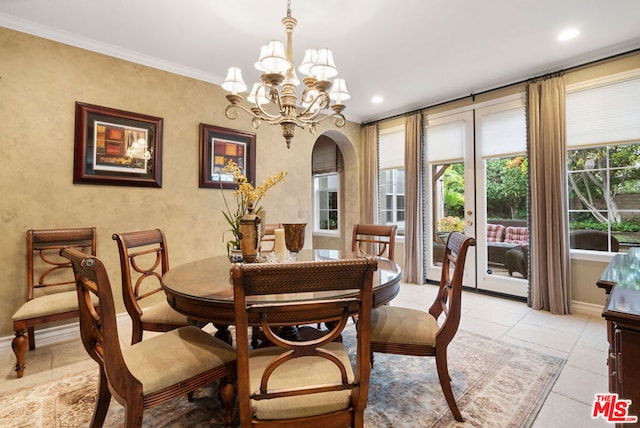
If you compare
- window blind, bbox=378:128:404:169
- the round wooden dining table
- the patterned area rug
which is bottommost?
the patterned area rug

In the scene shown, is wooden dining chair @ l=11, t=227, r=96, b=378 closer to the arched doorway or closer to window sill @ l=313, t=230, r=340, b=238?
the arched doorway

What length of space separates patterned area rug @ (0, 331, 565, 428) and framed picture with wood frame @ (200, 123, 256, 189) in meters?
2.11

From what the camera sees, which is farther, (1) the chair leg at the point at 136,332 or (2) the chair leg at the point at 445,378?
(1) the chair leg at the point at 136,332

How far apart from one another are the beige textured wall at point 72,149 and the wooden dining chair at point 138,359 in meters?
Result: 1.86

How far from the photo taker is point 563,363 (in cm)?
214

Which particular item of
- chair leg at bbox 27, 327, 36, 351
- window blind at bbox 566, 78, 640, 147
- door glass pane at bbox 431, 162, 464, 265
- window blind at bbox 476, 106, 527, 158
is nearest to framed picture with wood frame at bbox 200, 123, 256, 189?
chair leg at bbox 27, 327, 36, 351

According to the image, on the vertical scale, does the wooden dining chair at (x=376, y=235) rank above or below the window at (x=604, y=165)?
below

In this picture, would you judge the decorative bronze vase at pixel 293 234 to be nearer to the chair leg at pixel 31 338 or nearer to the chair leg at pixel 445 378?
the chair leg at pixel 445 378

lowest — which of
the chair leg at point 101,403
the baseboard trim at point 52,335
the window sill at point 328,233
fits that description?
the baseboard trim at point 52,335

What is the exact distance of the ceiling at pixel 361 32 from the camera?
2.26 m

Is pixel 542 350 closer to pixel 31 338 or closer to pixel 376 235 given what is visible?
pixel 376 235

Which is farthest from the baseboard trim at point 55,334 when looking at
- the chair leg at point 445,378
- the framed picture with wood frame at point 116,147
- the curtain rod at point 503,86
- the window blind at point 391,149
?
the window blind at point 391,149

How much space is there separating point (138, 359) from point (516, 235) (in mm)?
4170

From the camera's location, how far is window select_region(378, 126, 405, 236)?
16.0 feet
